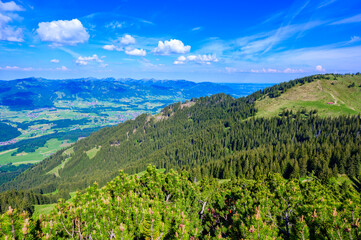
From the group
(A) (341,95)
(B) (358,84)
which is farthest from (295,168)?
(B) (358,84)

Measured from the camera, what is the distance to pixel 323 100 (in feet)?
561

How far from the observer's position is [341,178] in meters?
67.4

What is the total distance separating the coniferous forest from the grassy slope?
45.1 feet

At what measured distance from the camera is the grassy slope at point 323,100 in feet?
501

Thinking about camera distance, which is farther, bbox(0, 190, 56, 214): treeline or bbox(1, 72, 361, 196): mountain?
bbox(1, 72, 361, 196): mountain

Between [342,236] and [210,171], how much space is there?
86278mm

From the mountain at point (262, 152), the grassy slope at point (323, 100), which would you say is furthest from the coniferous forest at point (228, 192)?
the grassy slope at point (323, 100)

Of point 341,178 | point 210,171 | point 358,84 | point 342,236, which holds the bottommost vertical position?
point 210,171

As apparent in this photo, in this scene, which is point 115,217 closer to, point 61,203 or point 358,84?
point 61,203

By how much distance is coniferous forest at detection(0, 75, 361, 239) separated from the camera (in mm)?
10875

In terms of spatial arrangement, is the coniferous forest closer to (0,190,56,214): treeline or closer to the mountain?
(0,190,56,214): treeline

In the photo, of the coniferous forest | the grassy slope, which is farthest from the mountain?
the grassy slope

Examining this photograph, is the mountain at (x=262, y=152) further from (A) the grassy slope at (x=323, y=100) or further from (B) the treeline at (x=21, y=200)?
(B) the treeline at (x=21, y=200)

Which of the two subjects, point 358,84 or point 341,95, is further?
point 358,84
